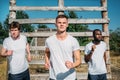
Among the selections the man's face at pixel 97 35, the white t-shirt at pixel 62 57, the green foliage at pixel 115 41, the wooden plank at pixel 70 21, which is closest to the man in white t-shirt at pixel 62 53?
the white t-shirt at pixel 62 57

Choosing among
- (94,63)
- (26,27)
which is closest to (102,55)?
(94,63)

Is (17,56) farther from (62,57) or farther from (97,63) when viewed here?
(97,63)

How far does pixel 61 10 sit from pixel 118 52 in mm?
37367

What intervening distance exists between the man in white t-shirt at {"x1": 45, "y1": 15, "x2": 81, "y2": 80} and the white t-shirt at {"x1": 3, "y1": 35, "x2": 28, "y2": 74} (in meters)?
1.35

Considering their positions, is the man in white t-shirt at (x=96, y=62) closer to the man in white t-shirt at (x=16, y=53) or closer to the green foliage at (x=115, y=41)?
the man in white t-shirt at (x=16, y=53)

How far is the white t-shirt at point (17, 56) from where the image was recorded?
18.7 ft

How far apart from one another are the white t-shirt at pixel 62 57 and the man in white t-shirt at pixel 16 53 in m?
1.41

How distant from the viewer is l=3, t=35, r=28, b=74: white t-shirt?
569 cm

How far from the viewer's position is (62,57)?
171 inches

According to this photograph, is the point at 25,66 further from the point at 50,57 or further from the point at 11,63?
the point at 50,57

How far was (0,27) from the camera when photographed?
69.1 meters

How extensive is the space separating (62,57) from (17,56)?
1.59m

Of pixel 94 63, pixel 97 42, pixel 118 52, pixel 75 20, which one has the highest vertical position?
pixel 75 20

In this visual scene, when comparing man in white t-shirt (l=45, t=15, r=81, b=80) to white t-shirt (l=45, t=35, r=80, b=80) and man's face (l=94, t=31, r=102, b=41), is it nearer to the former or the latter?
white t-shirt (l=45, t=35, r=80, b=80)
